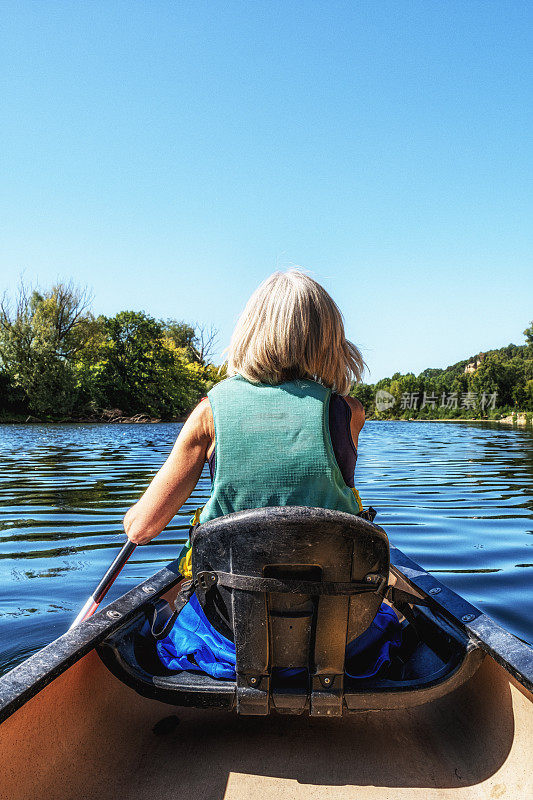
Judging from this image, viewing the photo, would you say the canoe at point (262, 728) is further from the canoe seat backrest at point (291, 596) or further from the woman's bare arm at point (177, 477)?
the woman's bare arm at point (177, 477)

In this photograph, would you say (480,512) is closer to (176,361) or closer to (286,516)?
(286,516)

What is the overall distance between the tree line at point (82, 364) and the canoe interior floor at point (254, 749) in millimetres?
37271

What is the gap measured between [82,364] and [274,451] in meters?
41.1

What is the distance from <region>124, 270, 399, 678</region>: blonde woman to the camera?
A: 1724mm

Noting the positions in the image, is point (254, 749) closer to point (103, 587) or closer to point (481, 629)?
point (481, 629)

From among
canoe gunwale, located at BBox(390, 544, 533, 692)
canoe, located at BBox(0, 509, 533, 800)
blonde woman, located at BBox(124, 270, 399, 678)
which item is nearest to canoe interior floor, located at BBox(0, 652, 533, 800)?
canoe, located at BBox(0, 509, 533, 800)

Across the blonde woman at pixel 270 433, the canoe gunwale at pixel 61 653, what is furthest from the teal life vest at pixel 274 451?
the canoe gunwale at pixel 61 653

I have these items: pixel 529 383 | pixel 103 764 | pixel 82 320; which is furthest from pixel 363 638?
pixel 529 383

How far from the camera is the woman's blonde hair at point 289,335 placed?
1873 mm

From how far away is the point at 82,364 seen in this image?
40.6 m

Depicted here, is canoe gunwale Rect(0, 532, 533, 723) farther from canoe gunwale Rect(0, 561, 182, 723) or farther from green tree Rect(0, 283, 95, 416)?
green tree Rect(0, 283, 95, 416)

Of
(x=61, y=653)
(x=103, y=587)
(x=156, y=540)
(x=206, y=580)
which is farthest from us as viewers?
(x=156, y=540)

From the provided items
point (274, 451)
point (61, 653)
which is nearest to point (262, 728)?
point (61, 653)

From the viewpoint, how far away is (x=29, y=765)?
1644mm
